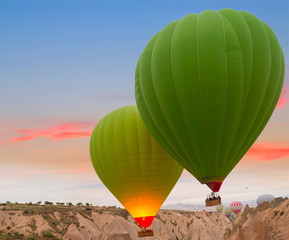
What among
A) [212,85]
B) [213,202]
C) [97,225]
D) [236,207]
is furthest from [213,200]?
[236,207]

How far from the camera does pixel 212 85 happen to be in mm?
23906

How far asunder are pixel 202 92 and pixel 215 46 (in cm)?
272

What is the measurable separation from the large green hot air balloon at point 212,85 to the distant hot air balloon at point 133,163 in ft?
23.3

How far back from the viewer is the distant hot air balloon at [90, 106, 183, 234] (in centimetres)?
3384

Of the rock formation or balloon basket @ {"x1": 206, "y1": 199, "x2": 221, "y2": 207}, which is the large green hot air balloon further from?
the rock formation

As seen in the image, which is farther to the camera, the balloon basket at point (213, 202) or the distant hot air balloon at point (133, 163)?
the distant hot air balloon at point (133, 163)

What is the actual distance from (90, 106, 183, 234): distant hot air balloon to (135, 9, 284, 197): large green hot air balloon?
7.10m

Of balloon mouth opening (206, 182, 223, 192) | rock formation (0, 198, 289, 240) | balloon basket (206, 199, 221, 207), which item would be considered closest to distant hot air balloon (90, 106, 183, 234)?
balloon basket (206, 199, 221, 207)

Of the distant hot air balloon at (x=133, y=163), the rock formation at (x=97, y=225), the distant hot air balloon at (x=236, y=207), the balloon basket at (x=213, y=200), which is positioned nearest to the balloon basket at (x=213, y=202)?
the balloon basket at (x=213, y=200)

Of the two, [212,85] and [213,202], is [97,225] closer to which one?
[213,202]

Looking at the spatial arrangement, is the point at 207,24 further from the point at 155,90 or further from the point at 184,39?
the point at 155,90

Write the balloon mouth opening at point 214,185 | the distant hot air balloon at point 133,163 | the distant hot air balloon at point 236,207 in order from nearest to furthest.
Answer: the balloon mouth opening at point 214,185, the distant hot air balloon at point 133,163, the distant hot air balloon at point 236,207

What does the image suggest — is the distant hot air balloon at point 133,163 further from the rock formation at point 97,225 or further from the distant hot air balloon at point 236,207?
the distant hot air balloon at point 236,207

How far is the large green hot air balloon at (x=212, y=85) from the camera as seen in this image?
24.0 m
